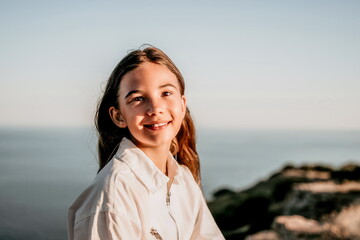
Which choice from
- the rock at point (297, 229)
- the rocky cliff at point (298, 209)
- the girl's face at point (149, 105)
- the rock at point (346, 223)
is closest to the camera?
the girl's face at point (149, 105)

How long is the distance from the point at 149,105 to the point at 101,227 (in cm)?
72

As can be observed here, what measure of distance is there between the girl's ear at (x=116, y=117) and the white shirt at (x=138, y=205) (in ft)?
0.43

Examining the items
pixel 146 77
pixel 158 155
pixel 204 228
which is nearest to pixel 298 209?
pixel 204 228

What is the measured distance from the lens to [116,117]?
101 inches

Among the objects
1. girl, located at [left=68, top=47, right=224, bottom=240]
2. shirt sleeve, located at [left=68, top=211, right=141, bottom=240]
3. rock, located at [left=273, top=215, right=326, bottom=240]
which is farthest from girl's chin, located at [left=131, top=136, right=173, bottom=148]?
rock, located at [left=273, top=215, right=326, bottom=240]

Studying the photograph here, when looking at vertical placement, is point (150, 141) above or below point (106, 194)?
above

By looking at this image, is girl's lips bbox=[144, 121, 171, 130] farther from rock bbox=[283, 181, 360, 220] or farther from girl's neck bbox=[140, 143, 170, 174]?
rock bbox=[283, 181, 360, 220]

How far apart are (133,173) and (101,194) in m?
0.27

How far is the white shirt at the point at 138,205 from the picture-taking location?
1.97 meters

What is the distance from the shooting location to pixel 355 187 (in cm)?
841

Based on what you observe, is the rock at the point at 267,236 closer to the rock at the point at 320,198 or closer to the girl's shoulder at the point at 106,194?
the rock at the point at 320,198

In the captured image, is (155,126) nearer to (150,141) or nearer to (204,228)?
(150,141)

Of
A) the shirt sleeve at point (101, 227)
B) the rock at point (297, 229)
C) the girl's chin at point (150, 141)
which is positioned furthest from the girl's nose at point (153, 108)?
the rock at point (297, 229)

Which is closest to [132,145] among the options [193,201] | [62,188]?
[193,201]
